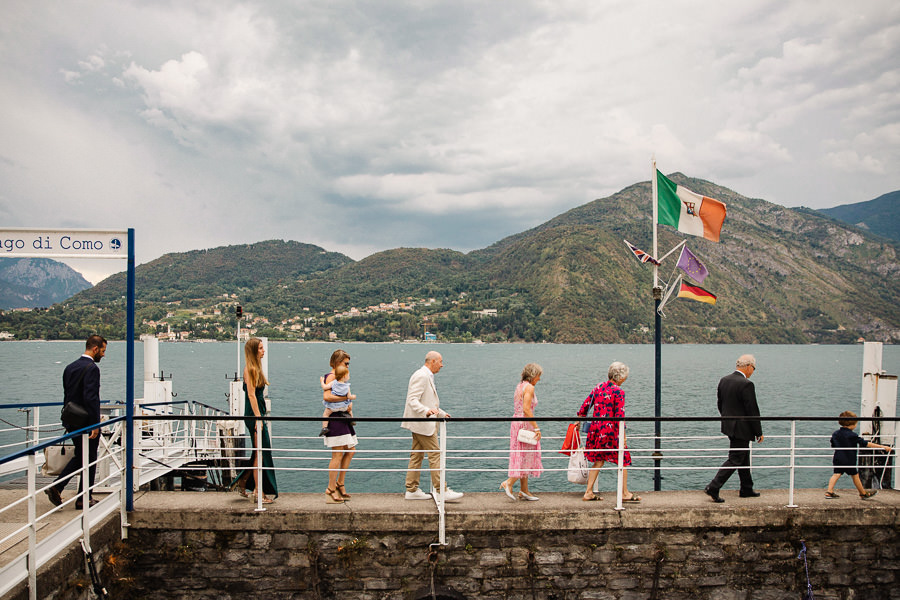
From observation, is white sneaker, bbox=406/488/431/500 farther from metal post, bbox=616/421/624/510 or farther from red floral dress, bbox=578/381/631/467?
metal post, bbox=616/421/624/510

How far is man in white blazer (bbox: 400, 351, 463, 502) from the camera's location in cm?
643

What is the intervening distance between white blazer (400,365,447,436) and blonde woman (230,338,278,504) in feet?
5.23

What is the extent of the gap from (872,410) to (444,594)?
6929 mm

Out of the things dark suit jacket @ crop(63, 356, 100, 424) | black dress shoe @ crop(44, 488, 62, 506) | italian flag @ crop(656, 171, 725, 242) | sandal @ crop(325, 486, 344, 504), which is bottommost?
sandal @ crop(325, 486, 344, 504)

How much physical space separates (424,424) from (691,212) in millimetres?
6615

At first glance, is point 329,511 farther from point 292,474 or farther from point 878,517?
point 292,474

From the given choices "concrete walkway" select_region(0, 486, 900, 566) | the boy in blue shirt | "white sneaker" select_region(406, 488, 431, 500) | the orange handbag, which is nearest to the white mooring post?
the boy in blue shirt

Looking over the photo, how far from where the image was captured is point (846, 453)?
297 inches

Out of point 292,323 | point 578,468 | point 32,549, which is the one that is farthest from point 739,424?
point 292,323

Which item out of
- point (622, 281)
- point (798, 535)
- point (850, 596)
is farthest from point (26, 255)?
point (622, 281)

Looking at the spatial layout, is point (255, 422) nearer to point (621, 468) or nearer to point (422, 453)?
point (422, 453)

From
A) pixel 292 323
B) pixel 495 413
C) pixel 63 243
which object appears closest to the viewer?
pixel 63 243

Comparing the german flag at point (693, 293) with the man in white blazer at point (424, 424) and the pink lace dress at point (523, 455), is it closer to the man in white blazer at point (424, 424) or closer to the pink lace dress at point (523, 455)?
the pink lace dress at point (523, 455)

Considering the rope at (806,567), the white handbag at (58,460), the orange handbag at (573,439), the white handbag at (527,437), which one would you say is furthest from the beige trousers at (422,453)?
the rope at (806,567)
